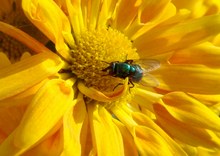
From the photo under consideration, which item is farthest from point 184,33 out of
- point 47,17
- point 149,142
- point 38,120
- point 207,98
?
point 38,120

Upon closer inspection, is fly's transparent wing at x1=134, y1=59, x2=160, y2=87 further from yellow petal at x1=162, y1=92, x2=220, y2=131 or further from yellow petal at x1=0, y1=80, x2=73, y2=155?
yellow petal at x1=0, y1=80, x2=73, y2=155

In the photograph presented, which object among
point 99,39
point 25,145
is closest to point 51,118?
point 25,145

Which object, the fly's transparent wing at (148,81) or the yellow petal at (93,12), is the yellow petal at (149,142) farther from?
the yellow petal at (93,12)

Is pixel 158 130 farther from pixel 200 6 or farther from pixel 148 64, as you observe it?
pixel 200 6

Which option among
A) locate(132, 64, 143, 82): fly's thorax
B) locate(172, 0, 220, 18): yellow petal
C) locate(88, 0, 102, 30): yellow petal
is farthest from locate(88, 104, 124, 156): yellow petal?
locate(172, 0, 220, 18): yellow petal

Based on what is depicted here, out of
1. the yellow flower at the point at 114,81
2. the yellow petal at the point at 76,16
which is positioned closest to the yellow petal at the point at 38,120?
the yellow flower at the point at 114,81

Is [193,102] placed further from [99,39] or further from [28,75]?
[28,75]
